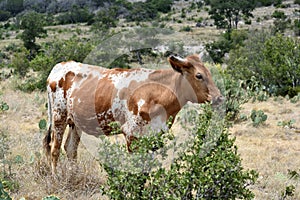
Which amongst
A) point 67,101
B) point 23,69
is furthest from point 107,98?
point 23,69

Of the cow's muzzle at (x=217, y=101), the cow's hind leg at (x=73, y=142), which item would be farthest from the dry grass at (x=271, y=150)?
the cow's hind leg at (x=73, y=142)

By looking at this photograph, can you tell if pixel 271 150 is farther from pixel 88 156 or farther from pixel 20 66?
pixel 20 66

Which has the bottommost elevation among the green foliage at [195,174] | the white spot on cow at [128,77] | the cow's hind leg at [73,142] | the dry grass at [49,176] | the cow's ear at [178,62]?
the dry grass at [49,176]

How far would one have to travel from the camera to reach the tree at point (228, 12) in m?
42.3

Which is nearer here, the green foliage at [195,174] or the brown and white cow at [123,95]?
the green foliage at [195,174]

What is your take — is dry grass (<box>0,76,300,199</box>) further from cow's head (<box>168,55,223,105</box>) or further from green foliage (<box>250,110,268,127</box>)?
cow's head (<box>168,55,223,105</box>)

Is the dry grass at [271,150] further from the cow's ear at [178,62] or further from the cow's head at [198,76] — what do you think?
the cow's ear at [178,62]

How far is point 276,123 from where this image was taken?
955 centimetres

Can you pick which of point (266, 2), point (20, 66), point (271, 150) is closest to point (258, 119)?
point (271, 150)

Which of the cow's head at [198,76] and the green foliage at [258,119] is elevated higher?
the cow's head at [198,76]

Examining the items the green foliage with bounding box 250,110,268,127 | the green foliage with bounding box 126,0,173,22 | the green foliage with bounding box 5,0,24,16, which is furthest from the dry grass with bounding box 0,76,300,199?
the green foliage with bounding box 5,0,24,16

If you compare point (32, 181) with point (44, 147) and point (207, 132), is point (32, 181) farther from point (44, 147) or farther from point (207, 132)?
point (207, 132)

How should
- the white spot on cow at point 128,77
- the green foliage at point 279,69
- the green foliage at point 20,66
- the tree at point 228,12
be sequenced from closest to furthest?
the white spot on cow at point 128,77
the green foliage at point 279,69
the green foliage at point 20,66
the tree at point 228,12

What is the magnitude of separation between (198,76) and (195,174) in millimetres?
1120
